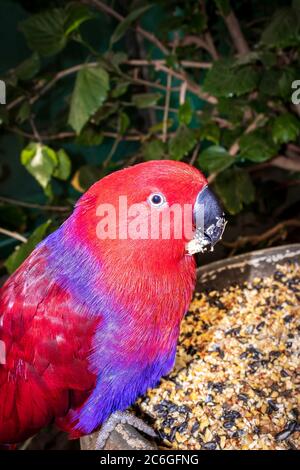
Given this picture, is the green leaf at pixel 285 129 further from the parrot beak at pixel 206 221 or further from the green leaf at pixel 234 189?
the parrot beak at pixel 206 221

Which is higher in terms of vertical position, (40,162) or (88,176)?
(40,162)

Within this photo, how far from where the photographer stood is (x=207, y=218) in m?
0.63

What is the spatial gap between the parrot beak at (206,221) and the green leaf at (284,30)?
1.80 ft

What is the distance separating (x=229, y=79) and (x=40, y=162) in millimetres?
548

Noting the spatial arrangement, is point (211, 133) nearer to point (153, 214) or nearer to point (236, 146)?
point (236, 146)

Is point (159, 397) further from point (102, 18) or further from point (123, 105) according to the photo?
point (102, 18)

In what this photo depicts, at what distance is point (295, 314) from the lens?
2.99 ft

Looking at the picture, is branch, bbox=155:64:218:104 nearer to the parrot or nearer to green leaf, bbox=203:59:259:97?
green leaf, bbox=203:59:259:97

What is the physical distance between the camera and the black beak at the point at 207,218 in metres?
0.62

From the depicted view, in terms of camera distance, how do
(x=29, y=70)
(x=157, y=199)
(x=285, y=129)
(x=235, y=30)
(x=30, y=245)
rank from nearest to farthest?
(x=157, y=199) < (x=30, y=245) < (x=285, y=129) < (x=29, y=70) < (x=235, y=30)

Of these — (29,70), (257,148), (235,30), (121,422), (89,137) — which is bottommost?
(121,422)

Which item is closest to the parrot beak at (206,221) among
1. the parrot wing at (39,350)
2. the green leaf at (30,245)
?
the parrot wing at (39,350)

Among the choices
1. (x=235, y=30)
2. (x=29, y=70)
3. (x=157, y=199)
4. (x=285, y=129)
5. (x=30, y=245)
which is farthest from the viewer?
(x=235, y=30)

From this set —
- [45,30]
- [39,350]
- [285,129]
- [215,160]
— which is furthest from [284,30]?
[39,350]
